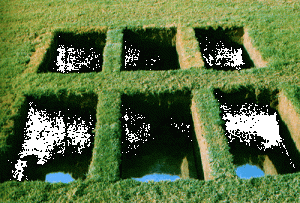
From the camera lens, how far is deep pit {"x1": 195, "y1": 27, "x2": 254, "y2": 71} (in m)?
8.69

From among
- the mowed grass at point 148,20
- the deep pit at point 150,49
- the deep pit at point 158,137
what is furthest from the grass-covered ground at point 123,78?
the deep pit at point 158,137

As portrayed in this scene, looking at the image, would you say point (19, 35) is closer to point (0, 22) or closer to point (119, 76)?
point (0, 22)

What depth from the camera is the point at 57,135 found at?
6750 millimetres

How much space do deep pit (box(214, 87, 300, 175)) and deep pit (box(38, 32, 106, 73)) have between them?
4336 mm

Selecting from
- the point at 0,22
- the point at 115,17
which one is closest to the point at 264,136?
the point at 115,17

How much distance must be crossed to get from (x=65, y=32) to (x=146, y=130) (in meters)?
4.38

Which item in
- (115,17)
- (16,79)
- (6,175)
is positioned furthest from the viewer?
Answer: (115,17)

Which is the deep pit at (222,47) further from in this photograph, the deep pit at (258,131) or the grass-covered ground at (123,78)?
the deep pit at (258,131)

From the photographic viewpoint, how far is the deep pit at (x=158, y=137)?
20.8 feet

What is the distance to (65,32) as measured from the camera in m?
8.73

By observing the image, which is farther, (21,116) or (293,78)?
(293,78)

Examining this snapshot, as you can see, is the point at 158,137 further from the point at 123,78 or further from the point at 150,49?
the point at 150,49

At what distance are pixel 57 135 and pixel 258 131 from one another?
509 cm

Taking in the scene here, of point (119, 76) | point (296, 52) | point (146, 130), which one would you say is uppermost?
point (296, 52)
